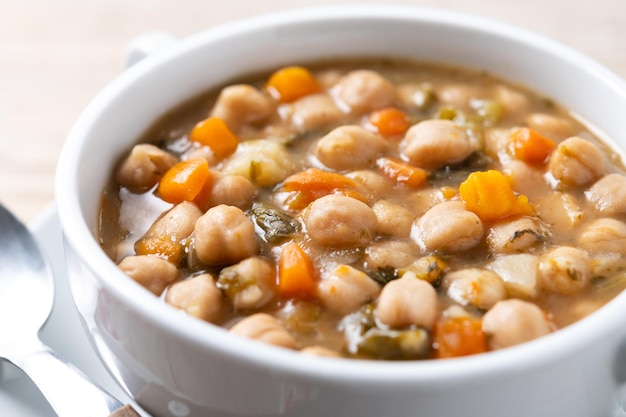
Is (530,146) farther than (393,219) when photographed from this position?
Yes

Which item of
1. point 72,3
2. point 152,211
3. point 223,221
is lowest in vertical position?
point 72,3

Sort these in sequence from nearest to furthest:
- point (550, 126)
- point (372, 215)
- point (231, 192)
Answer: point (372, 215)
point (231, 192)
point (550, 126)

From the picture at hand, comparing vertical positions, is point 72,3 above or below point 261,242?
below

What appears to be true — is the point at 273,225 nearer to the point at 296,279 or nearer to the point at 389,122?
the point at 296,279

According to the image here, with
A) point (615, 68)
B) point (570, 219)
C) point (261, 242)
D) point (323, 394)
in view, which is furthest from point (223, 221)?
point (615, 68)

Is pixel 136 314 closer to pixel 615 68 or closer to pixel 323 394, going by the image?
pixel 323 394

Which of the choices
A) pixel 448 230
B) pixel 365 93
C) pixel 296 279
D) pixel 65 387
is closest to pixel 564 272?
pixel 448 230
